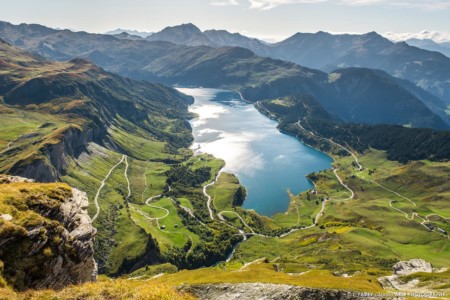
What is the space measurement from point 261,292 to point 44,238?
3126 centimetres

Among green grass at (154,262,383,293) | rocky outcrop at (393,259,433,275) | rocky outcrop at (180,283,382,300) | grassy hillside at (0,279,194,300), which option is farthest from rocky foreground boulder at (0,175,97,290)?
rocky outcrop at (393,259,433,275)

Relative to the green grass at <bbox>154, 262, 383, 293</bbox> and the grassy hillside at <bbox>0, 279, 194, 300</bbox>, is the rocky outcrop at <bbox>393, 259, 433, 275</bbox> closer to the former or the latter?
the green grass at <bbox>154, 262, 383, 293</bbox>

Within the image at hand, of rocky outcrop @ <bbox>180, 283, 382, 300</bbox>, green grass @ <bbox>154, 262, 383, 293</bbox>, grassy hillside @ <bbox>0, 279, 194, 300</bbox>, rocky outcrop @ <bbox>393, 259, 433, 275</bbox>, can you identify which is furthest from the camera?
rocky outcrop @ <bbox>393, 259, 433, 275</bbox>

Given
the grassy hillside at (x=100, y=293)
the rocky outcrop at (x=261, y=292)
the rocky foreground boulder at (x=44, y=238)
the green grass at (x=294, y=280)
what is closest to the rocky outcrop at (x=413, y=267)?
the green grass at (x=294, y=280)

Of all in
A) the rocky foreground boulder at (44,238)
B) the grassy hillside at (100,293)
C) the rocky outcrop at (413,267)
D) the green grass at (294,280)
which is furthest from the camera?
the rocky outcrop at (413,267)

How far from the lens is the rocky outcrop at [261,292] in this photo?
177ft

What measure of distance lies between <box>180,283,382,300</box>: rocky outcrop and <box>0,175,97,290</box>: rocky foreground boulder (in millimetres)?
16870

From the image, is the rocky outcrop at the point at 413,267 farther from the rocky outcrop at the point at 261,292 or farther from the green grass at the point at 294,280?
the rocky outcrop at the point at 261,292

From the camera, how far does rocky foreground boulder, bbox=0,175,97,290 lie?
44969 mm

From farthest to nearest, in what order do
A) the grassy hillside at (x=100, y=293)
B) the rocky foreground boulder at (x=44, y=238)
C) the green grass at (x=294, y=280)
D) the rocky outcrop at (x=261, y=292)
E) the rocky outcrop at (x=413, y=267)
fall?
the rocky outcrop at (x=413, y=267), the green grass at (x=294, y=280), the rocky outcrop at (x=261, y=292), the rocky foreground boulder at (x=44, y=238), the grassy hillside at (x=100, y=293)

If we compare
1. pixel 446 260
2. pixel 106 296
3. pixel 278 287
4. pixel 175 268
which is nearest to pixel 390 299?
pixel 278 287

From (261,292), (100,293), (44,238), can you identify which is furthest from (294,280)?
(44,238)

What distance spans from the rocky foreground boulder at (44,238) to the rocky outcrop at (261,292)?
664 inches

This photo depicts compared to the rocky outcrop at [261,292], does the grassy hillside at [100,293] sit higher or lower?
higher
